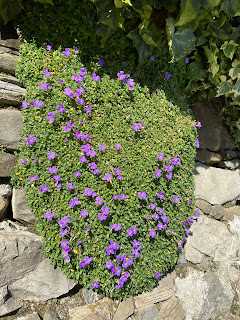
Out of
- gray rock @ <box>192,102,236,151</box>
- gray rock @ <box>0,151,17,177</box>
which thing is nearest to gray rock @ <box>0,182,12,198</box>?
gray rock @ <box>0,151,17,177</box>

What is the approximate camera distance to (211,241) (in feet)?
11.1

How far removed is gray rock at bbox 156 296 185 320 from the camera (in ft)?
9.36

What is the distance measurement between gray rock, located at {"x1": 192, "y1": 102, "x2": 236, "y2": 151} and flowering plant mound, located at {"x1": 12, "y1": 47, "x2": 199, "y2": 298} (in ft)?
3.29

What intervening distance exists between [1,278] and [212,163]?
2917mm

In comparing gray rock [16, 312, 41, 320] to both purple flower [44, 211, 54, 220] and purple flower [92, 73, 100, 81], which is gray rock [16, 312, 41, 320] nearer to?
purple flower [44, 211, 54, 220]

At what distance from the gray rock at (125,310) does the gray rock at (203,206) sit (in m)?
1.43

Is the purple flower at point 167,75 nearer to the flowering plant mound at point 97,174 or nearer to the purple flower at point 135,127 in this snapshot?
the flowering plant mound at point 97,174

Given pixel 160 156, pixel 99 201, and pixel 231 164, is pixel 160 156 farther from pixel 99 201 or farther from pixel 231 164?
pixel 231 164

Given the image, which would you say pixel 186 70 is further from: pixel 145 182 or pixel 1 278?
pixel 1 278

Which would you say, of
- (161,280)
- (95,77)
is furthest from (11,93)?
(161,280)

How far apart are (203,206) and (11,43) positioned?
289 centimetres

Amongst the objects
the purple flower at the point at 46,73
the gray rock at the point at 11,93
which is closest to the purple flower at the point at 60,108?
the purple flower at the point at 46,73

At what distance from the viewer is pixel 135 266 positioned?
2688 mm

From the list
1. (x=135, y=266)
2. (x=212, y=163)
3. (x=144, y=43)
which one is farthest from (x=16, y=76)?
(x=212, y=163)
